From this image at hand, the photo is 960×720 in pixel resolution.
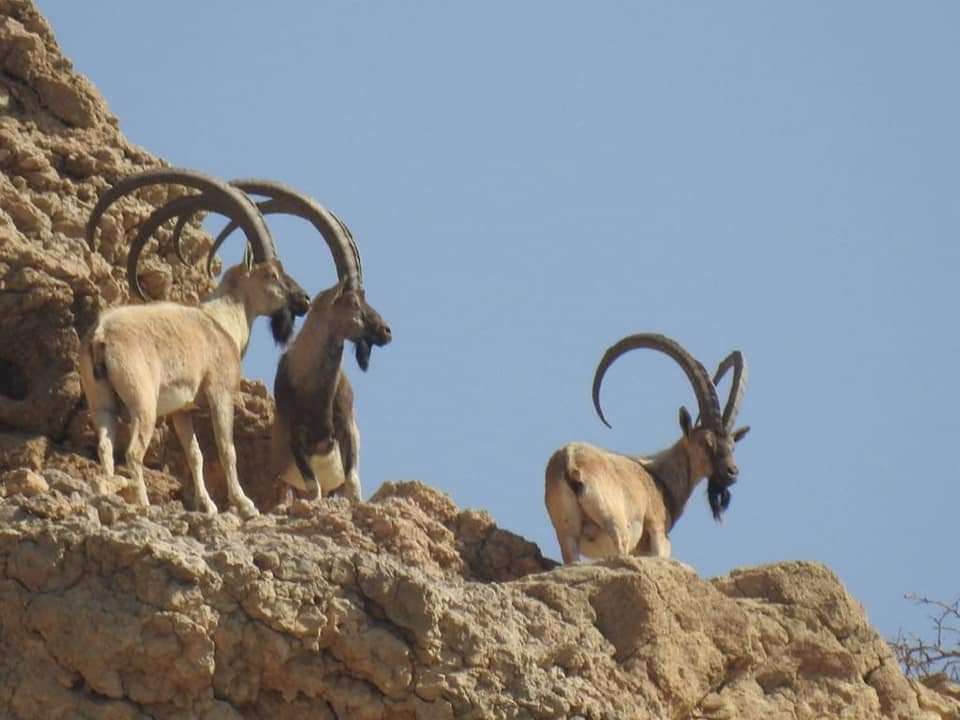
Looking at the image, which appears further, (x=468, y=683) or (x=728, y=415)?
(x=728, y=415)

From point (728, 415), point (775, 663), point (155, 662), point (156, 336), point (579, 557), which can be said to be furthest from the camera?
point (728, 415)

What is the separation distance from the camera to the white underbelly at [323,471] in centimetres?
1547

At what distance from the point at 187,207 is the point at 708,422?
3796mm

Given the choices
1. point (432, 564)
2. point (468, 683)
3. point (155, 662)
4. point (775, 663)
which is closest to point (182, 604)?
Answer: point (155, 662)

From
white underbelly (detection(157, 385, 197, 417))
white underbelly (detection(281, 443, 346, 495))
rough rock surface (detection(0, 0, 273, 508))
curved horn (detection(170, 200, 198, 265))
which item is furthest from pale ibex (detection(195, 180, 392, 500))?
white underbelly (detection(157, 385, 197, 417))

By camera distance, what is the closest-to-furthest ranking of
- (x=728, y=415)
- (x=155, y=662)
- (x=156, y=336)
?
(x=155, y=662)
(x=156, y=336)
(x=728, y=415)

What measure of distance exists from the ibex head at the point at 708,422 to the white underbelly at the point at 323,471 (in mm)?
2249

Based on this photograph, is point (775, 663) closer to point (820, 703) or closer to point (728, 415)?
point (820, 703)

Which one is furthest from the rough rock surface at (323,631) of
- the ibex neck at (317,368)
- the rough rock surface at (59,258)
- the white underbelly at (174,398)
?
the ibex neck at (317,368)

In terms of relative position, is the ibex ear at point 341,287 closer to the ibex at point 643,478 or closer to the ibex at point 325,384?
the ibex at point 325,384

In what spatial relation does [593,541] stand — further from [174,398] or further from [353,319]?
[174,398]

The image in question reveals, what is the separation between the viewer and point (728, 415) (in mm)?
17406

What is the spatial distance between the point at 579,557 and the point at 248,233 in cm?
274

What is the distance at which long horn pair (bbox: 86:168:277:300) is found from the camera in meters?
15.5
